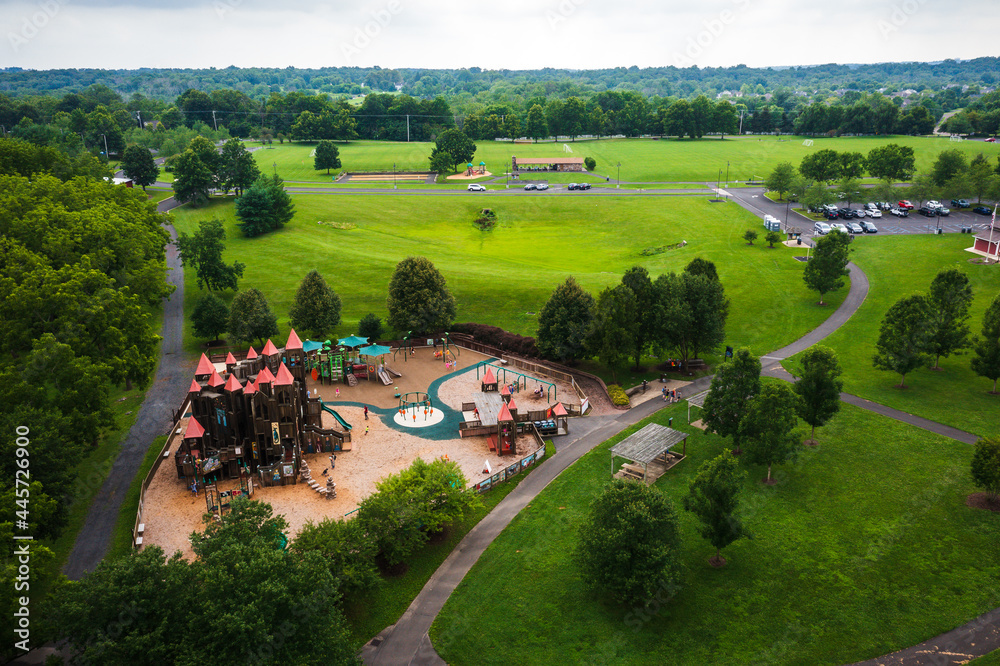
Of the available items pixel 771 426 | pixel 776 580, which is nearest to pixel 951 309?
pixel 771 426

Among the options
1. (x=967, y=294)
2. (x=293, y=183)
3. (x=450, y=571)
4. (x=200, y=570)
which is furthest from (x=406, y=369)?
(x=293, y=183)

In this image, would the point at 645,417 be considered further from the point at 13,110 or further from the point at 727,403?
the point at 13,110

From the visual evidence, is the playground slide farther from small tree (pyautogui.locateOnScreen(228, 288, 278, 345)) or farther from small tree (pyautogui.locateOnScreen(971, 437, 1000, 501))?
small tree (pyautogui.locateOnScreen(971, 437, 1000, 501))

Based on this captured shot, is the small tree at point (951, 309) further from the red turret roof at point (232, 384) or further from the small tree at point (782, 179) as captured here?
the small tree at point (782, 179)

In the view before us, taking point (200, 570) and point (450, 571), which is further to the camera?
point (450, 571)

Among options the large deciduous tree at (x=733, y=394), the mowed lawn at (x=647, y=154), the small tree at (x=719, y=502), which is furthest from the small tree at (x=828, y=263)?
the mowed lawn at (x=647, y=154)

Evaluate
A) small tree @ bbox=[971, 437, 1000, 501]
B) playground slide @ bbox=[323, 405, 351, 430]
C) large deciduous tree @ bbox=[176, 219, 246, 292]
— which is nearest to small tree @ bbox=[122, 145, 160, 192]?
large deciduous tree @ bbox=[176, 219, 246, 292]
